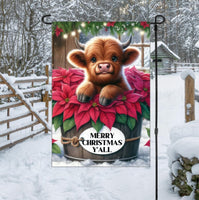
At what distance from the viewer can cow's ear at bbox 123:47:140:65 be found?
2.75m

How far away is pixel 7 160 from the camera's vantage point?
175 inches

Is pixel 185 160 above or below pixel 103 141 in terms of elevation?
below

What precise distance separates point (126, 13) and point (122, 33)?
798 centimetres

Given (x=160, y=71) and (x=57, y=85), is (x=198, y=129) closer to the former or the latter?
(x=57, y=85)

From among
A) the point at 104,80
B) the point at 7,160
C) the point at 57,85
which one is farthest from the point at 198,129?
the point at 7,160

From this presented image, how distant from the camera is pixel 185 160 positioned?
115 inches

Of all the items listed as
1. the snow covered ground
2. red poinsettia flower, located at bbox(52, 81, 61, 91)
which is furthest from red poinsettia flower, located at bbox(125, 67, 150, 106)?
the snow covered ground

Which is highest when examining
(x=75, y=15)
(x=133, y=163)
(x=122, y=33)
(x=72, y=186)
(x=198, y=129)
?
(x=75, y=15)

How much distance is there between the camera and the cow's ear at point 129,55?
9.04 feet

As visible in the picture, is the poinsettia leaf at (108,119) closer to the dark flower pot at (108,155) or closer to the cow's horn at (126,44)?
the dark flower pot at (108,155)

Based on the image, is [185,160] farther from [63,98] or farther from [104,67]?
[63,98]

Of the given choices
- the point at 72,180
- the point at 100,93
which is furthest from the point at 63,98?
the point at 72,180

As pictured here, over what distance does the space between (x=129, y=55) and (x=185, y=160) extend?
110cm

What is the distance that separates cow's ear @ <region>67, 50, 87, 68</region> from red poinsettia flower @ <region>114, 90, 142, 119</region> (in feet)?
1.45
